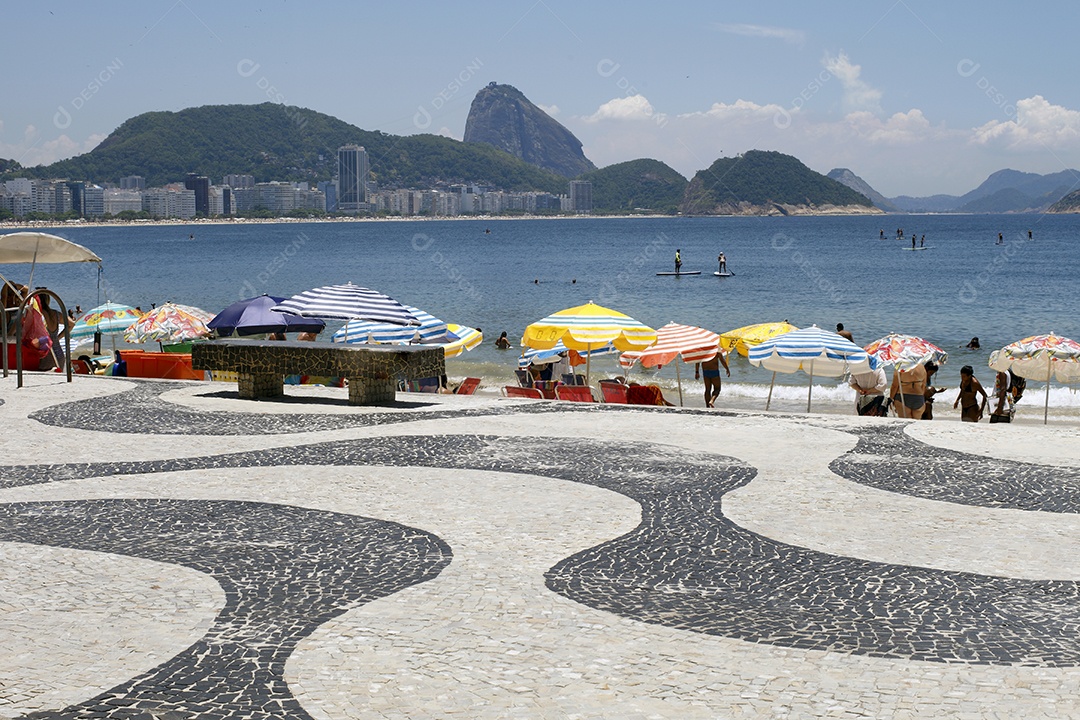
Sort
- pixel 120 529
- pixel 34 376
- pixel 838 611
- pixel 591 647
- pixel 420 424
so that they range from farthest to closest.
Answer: pixel 34 376
pixel 420 424
pixel 120 529
pixel 838 611
pixel 591 647

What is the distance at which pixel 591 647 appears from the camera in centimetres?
593

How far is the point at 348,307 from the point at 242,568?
29.6 ft

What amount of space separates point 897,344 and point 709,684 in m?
12.7

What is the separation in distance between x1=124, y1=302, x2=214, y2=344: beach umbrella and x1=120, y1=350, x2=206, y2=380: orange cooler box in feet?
4.01

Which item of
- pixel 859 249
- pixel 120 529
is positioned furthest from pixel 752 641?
pixel 859 249

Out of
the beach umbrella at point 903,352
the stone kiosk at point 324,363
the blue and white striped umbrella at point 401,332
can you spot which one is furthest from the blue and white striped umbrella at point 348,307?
the beach umbrella at point 903,352

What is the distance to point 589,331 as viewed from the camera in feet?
57.7

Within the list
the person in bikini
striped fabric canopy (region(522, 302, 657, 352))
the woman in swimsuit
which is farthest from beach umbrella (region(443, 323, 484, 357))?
the woman in swimsuit

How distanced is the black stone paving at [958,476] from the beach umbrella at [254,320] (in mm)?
10293

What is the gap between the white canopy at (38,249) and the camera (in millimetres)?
16433

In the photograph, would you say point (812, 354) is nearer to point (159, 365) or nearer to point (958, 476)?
point (958, 476)

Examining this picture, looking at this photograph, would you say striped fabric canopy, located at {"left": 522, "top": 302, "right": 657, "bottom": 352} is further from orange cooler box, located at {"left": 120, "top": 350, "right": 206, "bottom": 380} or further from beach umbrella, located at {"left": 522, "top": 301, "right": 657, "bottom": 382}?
orange cooler box, located at {"left": 120, "top": 350, "right": 206, "bottom": 380}

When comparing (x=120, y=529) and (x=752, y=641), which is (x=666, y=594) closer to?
(x=752, y=641)

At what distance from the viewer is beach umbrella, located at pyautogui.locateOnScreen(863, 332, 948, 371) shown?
1672cm
